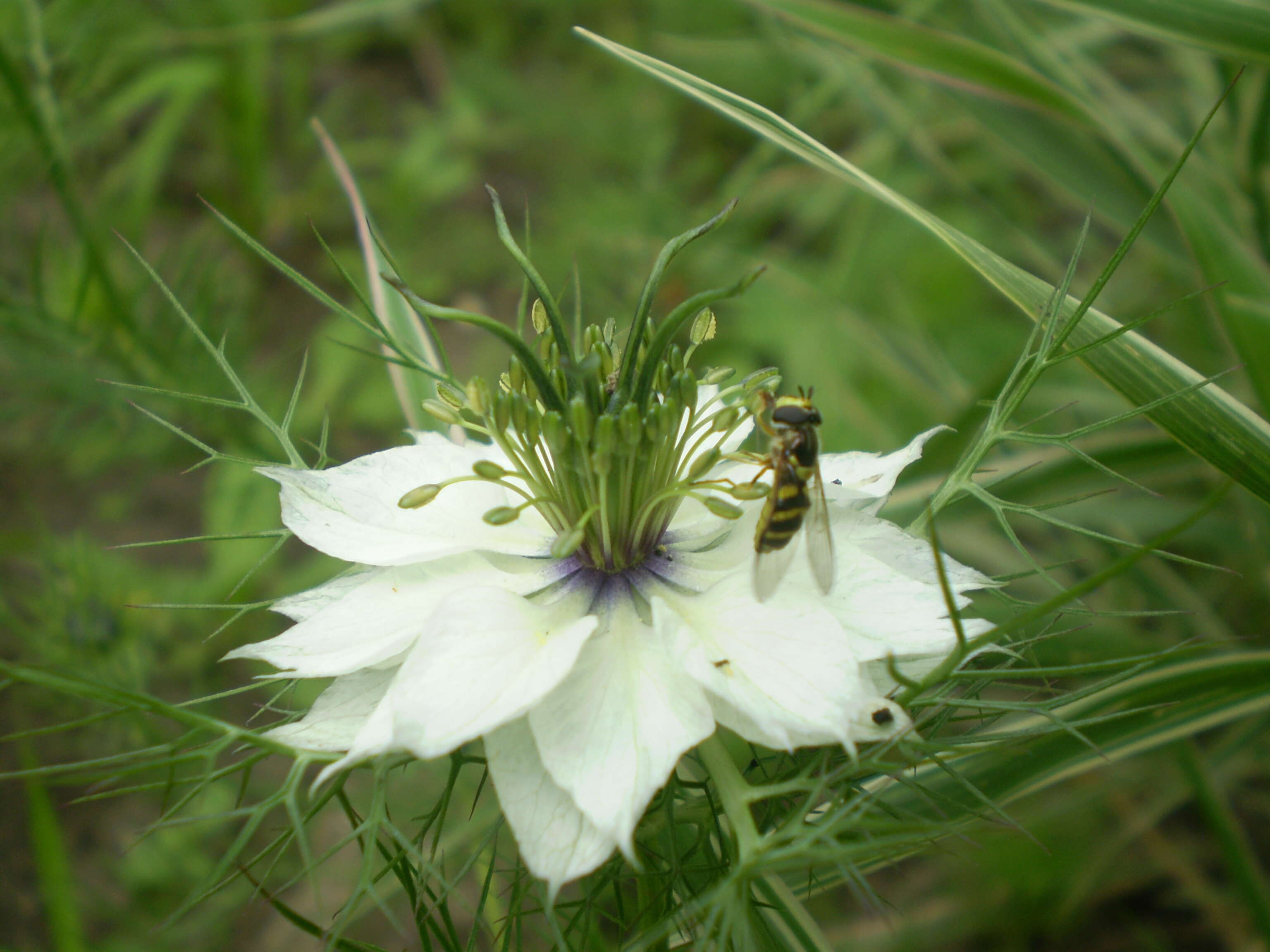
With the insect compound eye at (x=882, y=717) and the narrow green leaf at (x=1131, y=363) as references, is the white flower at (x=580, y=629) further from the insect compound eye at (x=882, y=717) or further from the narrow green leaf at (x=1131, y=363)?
the narrow green leaf at (x=1131, y=363)

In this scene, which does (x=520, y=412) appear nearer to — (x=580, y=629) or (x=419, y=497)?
(x=419, y=497)

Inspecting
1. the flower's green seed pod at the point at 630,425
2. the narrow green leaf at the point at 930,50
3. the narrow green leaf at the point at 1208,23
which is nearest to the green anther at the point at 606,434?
the flower's green seed pod at the point at 630,425

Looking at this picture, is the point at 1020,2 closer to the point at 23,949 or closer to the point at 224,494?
the point at 224,494

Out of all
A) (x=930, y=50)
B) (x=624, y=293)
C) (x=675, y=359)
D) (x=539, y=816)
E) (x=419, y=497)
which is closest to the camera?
(x=539, y=816)

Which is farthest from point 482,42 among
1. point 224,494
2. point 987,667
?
point 987,667

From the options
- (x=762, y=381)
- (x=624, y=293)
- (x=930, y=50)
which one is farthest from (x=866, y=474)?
(x=624, y=293)

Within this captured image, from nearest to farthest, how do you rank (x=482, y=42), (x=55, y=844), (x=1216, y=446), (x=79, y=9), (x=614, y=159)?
(x=1216, y=446) → (x=55, y=844) → (x=79, y=9) → (x=614, y=159) → (x=482, y=42)
